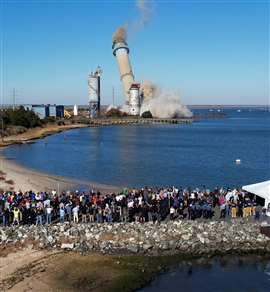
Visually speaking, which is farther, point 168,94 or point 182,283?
point 168,94

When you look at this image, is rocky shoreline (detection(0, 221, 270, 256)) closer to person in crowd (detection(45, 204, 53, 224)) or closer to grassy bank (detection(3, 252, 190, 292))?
grassy bank (detection(3, 252, 190, 292))

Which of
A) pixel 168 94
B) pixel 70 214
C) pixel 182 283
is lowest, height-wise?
pixel 182 283

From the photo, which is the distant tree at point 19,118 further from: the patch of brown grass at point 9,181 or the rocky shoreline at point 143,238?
the rocky shoreline at point 143,238

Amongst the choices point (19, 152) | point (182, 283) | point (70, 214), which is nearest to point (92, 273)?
point (182, 283)

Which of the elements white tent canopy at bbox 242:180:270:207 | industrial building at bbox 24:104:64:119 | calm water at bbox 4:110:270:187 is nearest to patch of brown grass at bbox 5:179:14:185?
calm water at bbox 4:110:270:187

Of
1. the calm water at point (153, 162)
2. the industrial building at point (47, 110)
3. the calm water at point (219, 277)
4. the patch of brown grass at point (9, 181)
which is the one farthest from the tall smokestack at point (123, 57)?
the calm water at point (219, 277)

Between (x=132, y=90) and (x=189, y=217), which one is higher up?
(x=132, y=90)

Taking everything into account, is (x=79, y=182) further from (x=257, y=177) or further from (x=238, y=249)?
(x=238, y=249)
